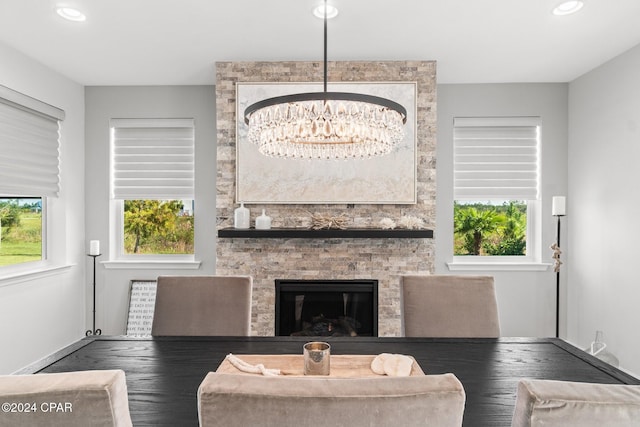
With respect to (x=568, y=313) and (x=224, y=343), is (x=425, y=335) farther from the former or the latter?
(x=568, y=313)

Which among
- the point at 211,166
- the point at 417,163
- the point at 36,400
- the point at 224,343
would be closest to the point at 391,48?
the point at 417,163

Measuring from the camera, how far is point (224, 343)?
A: 171 cm

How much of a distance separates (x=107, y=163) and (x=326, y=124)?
3050 mm

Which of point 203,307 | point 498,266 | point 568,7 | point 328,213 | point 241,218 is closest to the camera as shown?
point 203,307

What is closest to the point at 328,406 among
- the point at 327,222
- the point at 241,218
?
Answer: the point at 327,222

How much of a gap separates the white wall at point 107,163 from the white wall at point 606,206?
331cm

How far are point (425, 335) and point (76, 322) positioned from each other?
3284mm

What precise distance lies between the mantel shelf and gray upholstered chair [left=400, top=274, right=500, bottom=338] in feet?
3.41

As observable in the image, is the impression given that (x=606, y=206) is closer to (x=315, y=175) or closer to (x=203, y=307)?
(x=315, y=175)

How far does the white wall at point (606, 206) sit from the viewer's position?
2.94 m

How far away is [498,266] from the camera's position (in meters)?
3.75

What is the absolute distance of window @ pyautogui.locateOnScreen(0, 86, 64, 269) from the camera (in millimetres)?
2916

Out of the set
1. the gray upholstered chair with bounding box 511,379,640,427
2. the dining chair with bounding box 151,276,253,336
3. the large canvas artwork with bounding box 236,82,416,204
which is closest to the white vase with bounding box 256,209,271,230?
the large canvas artwork with bounding box 236,82,416,204

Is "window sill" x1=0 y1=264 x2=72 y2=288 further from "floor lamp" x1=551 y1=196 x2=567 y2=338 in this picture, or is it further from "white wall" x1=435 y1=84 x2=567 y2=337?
"floor lamp" x1=551 y1=196 x2=567 y2=338
